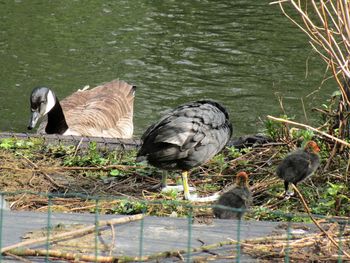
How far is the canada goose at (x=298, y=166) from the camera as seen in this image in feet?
21.5

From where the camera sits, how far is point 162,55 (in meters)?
15.2

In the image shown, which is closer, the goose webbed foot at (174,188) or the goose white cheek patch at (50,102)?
the goose webbed foot at (174,188)

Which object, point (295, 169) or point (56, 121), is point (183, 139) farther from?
point (56, 121)

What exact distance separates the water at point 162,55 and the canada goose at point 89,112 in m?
0.81

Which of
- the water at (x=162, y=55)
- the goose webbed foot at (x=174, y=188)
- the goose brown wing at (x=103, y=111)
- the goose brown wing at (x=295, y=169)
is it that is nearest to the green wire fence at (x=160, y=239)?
the goose brown wing at (x=295, y=169)

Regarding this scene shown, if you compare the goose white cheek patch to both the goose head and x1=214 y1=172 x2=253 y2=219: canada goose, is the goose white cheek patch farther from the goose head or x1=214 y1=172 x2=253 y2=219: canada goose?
x1=214 y1=172 x2=253 y2=219: canada goose

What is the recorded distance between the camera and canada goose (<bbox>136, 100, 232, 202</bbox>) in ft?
22.2

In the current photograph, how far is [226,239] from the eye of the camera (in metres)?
5.53

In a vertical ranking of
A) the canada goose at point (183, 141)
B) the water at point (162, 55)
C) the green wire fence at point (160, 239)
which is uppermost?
the water at point (162, 55)

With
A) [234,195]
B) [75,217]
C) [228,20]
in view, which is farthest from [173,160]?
[228,20]

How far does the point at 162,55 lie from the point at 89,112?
4119mm

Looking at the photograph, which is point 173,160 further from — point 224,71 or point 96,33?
point 96,33

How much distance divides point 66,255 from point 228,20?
1265 centimetres

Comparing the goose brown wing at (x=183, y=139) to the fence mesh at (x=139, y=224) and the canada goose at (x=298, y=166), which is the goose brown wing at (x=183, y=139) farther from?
the canada goose at (x=298, y=166)
